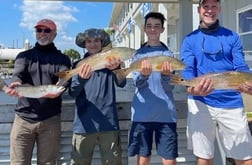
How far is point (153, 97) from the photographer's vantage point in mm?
3443

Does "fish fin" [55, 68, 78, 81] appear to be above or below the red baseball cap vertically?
below

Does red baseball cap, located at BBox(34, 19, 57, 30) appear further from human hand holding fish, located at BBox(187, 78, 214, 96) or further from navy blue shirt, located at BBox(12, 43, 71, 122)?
human hand holding fish, located at BBox(187, 78, 214, 96)

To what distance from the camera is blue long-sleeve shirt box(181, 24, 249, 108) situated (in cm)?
323

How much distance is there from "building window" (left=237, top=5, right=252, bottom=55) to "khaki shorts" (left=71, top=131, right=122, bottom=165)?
8.82 meters

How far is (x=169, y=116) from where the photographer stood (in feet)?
11.2

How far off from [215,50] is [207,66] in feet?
0.52

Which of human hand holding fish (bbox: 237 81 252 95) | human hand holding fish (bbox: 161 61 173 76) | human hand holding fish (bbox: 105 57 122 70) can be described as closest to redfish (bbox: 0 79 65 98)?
human hand holding fish (bbox: 105 57 122 70)

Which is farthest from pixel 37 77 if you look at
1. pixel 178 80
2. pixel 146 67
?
pixel 178 80

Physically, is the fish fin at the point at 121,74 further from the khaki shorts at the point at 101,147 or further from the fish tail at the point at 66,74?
the khaki shorts at the point at 101,147

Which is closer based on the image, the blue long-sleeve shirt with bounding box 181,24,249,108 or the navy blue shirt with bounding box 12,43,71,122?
the blue long-sleeve shirt with bounding box 181,24,249,108

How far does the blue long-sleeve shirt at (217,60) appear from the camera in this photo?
10.6 feet

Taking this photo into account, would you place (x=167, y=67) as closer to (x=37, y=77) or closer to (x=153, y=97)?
(x=153, y=97)

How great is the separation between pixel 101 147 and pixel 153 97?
2.40 feet

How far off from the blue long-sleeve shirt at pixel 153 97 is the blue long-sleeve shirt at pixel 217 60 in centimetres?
26
